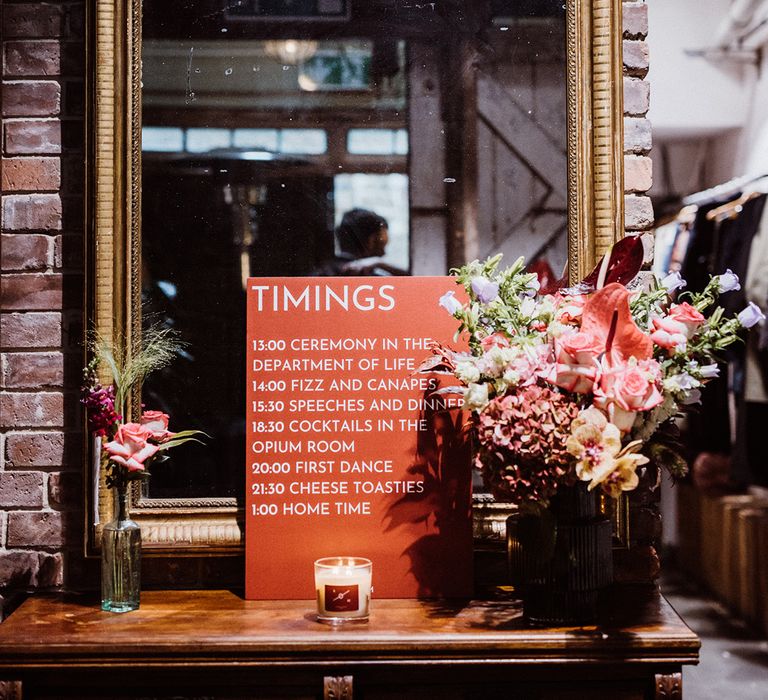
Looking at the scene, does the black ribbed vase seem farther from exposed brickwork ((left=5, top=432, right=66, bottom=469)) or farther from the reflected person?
exposed brickwork ((left=5, top=432, right=66, bottom=469))

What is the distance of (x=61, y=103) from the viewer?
5.76 ft

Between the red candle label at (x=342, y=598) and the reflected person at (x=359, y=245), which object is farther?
the reflected person at (x=359, y=245)

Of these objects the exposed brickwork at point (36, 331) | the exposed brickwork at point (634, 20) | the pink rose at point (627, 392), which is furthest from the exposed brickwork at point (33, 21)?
the pink rose at point (627, 392)

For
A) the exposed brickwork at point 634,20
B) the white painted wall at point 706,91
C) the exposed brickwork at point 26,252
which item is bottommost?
the exposed brickwork at point 26,252

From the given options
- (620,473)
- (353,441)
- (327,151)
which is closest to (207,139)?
(327,151)

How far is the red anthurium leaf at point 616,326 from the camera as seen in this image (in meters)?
1.36

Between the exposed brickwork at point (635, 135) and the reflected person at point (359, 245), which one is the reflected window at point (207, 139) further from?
the exposed brickwork at point (635, 135)

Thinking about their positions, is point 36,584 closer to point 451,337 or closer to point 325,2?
point 451,337

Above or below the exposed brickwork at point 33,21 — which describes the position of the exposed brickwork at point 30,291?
below

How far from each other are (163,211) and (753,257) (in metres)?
2.25

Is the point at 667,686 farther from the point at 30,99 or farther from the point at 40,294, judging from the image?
the point at 30,99

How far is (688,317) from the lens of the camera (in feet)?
4.65

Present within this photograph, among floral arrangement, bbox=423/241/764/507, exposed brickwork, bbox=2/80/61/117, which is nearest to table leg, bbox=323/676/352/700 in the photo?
floral arrangement, bbox=423/241/764/507

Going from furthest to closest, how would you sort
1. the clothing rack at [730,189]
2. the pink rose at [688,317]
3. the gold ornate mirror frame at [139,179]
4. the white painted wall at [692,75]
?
the white painted wall at [692,75] → the clothing rack at [730,189] → the gold ornate mirror frame at [139,179] → the pink rose at [688,317]
